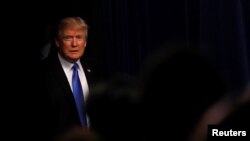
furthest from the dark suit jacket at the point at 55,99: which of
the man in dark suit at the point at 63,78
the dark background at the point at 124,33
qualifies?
the dark background at the point at 124,33

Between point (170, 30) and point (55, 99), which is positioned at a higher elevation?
point (170, 30)

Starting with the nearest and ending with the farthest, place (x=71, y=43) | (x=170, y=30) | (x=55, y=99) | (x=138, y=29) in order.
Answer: (x=55, y=99) → (x=71, y=43) → (x=170, y=30) → (x=138, y=29)

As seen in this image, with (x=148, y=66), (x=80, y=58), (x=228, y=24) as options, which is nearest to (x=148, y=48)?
(x=228, y=24)

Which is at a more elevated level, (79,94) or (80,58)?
(80,58)

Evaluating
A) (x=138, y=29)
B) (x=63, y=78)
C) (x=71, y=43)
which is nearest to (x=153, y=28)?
(x=138, y=29)

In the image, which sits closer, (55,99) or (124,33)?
(55,99)

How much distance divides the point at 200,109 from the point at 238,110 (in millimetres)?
42

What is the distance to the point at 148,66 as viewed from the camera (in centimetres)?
62

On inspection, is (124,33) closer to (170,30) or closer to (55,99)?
(170,30)

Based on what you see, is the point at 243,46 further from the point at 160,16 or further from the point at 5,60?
the point at 5,60

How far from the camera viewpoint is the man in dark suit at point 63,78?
175cm

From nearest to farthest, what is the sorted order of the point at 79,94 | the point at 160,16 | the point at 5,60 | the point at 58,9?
the point at 79,94 → the point at 160,16 → the point at 58,9 → the point at 5,60

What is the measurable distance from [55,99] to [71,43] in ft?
0.82

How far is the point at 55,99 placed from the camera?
1771 mm
